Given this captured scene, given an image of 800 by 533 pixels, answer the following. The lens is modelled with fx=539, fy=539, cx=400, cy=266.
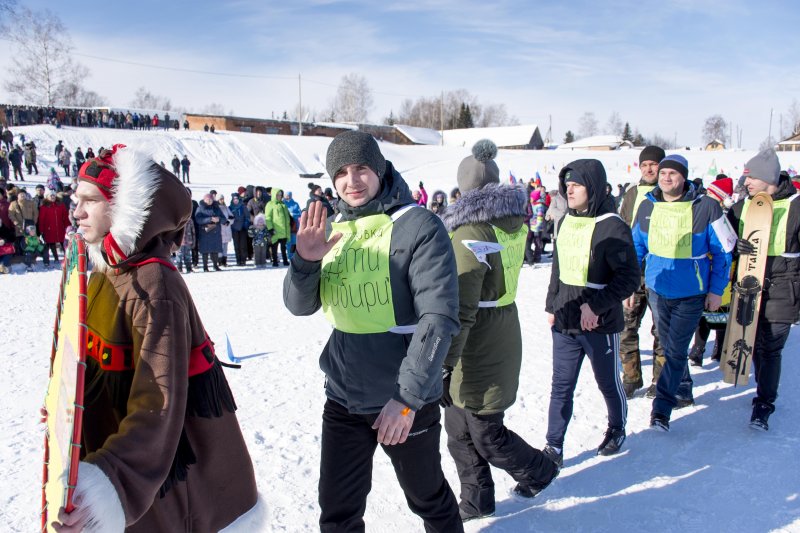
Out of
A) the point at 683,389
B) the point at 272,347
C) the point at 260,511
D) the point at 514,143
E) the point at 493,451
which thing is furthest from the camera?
the point at 514,143

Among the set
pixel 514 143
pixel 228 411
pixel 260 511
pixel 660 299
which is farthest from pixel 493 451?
pixel 514 143

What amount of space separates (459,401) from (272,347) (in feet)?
10.6

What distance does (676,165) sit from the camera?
153 inches

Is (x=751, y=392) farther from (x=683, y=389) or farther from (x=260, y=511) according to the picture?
(x=260, y=511)

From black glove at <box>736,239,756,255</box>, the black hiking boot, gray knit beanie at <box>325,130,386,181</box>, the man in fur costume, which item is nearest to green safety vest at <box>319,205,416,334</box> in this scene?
gray knit beanie at <box>325,130,386,181</box>

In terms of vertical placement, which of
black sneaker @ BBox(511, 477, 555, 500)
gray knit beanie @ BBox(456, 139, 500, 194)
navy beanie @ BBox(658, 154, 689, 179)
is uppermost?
navy beanie @ BBox(658, 154, 689, 179)

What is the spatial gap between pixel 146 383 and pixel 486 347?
1.78 meters

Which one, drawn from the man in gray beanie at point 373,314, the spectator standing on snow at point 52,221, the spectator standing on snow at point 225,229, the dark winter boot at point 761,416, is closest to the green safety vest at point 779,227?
the dark winter boot at point 761,416

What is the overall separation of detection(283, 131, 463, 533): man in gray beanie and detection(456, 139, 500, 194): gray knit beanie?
0.78 meters

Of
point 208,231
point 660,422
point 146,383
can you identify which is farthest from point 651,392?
point 208,231

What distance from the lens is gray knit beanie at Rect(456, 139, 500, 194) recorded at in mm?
2916

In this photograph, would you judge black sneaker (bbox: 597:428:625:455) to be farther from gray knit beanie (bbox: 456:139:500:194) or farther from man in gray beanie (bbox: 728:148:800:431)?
gray knit beanie (bbox: 456:139:500:194)

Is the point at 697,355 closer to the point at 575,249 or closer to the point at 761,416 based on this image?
the point at 761,416

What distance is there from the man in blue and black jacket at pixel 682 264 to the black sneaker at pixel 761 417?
57 cm
